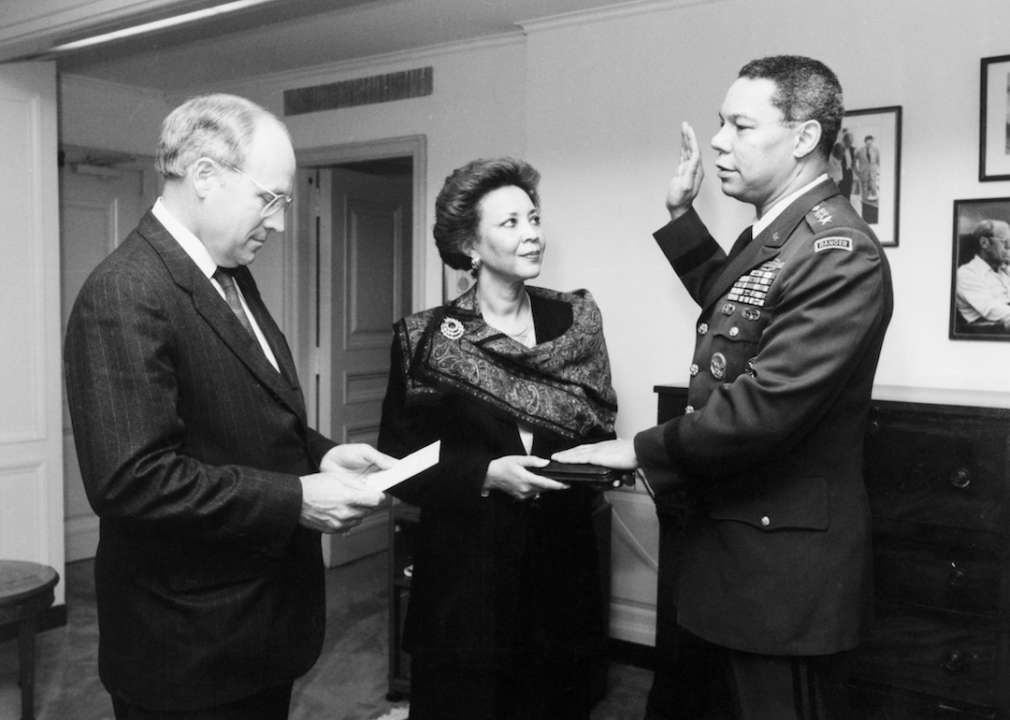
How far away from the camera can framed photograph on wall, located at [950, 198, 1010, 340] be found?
2633mm

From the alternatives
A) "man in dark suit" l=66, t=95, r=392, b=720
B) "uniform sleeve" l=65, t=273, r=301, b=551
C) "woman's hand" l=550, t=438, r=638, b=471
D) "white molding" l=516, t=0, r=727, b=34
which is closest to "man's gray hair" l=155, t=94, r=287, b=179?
"man in dark suit" l=66, t=95, r=392, b=720

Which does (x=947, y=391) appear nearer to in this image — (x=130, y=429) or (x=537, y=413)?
(x=537, y=413)

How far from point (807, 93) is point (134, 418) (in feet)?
4.16

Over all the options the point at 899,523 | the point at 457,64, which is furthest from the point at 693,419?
the point at 457,64

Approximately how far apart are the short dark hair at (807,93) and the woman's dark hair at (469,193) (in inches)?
31.7

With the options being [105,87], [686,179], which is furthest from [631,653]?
[105,87]

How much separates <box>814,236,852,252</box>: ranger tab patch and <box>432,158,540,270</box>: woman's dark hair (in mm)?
996

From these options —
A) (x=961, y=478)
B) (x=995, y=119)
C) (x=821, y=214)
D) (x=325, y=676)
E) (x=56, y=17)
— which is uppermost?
(x=56, y=17)

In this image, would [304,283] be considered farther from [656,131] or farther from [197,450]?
[197,450]

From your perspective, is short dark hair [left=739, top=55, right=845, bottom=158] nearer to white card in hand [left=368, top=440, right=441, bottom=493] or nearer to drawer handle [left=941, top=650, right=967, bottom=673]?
white card in hand [left=368, top=440, right=441, bottom=493]

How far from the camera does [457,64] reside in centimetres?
396

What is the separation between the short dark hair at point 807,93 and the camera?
5.35ft

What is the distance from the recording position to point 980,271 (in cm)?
268

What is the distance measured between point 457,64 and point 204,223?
273cm
